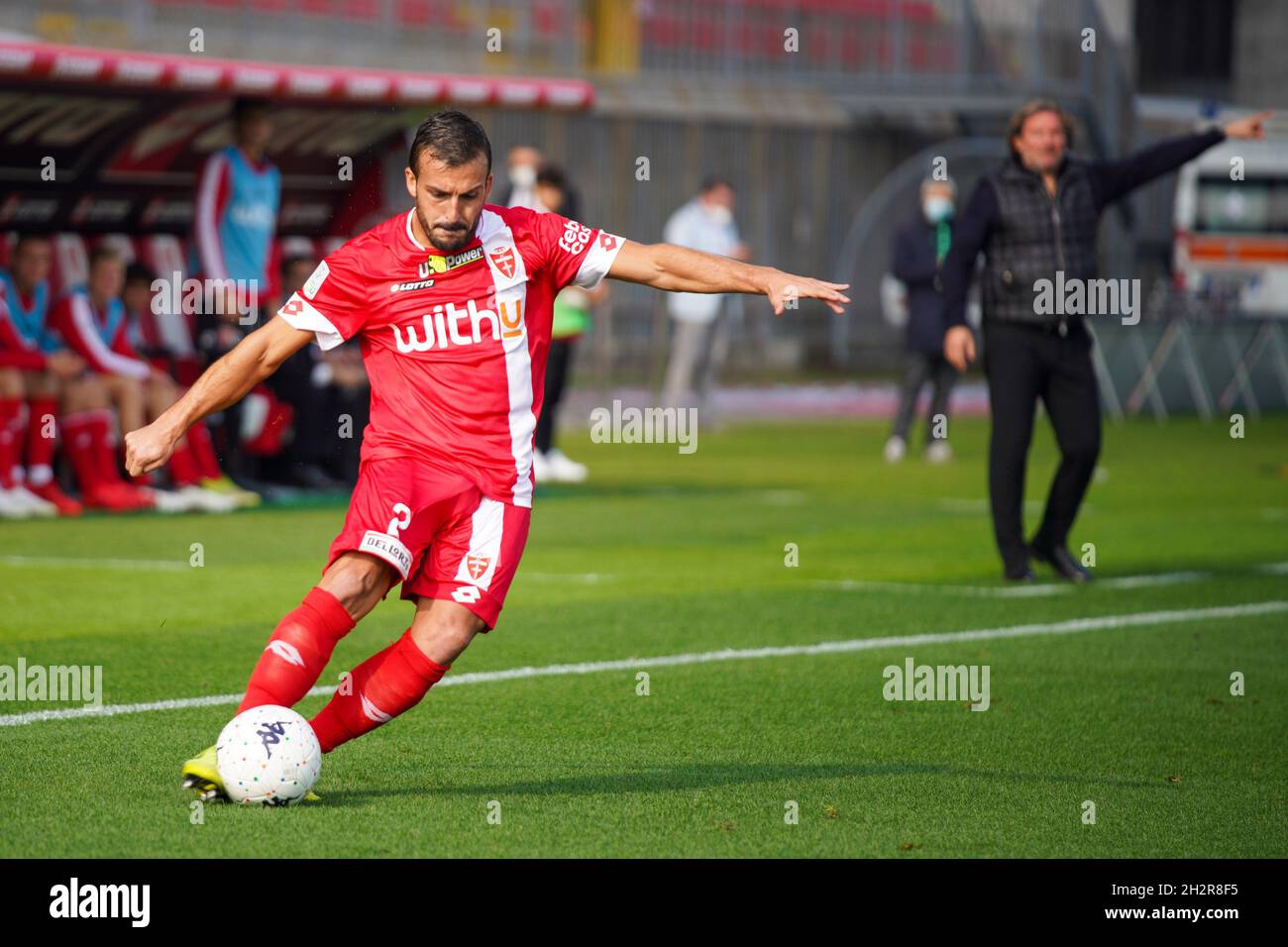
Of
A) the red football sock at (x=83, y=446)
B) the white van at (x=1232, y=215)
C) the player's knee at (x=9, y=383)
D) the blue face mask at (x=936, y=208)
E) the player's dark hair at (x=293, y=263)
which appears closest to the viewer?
the player's knee at (x=9, y=383)

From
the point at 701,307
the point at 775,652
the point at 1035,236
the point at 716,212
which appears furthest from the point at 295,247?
the point at 775,652

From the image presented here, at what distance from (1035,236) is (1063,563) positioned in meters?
1.80

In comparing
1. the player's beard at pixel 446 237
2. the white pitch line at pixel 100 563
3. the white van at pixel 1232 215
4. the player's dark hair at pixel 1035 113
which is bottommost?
the white pitch line at pixel 100 563

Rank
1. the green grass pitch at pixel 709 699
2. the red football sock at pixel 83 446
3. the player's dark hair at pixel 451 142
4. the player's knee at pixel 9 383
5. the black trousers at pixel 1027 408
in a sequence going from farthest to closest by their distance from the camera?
the red football sock at pixel 83 446, the player's knee at pixel 9 383, the black trousers at pixel 1027 408, the player's dark hair at pixel 451 142, the green grass pitch at pixel 709 699

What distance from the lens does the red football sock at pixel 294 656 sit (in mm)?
6027

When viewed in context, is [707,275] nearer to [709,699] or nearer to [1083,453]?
[709,699]

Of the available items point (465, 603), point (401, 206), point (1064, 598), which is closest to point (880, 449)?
point (401, 206)

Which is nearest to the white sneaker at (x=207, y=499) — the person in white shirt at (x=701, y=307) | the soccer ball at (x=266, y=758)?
the person in white shirt at (x=701, y=307)

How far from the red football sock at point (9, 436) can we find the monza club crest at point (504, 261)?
8274mm

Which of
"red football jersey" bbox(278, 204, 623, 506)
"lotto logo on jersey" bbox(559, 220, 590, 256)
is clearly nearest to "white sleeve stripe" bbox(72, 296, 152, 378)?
"red football jersey" bbox(278, 204, 623, 506)

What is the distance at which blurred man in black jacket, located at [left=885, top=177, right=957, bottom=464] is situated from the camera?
19562 millimetres

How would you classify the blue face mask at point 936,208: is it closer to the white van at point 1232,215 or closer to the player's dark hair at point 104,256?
the player's dark hair at point 104,256
